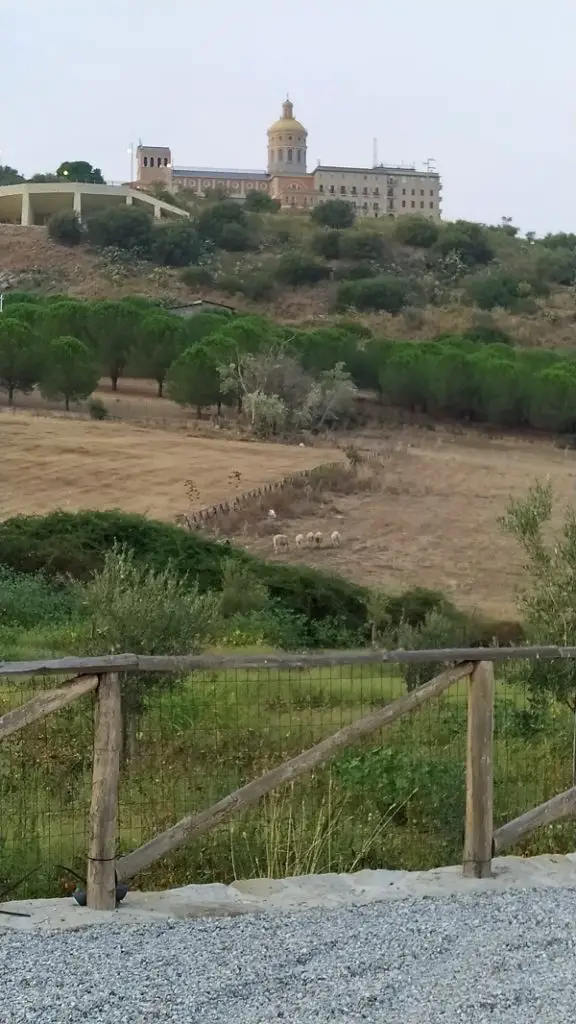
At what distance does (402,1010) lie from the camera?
10.6 ft

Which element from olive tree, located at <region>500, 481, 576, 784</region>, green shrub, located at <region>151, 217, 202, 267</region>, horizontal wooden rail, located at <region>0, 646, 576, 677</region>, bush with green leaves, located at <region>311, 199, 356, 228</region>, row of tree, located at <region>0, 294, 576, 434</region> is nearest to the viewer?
horizontal wooden rail, located at <region>0, 646, 576, 677</region>

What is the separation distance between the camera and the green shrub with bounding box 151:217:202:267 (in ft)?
240

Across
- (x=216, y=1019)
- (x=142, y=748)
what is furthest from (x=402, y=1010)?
(x=142, y=748)

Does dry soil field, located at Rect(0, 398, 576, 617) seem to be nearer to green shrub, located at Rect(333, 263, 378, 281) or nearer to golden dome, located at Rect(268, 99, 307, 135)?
green shrub, located at Rect(333, 263, 378, 281)

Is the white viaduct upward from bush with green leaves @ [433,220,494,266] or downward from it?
upward

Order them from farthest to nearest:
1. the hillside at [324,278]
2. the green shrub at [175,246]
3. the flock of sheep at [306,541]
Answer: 1. the green shrub at [175,246]
2. the hillside at [324,278]
3. the flock of sheep at [306,541]

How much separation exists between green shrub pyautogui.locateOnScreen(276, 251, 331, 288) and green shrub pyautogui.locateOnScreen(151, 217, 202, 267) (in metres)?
6.31

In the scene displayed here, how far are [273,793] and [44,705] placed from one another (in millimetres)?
1643

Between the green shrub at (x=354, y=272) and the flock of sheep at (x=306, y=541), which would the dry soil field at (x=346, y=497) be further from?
the green shrub at (x=354, y=272)

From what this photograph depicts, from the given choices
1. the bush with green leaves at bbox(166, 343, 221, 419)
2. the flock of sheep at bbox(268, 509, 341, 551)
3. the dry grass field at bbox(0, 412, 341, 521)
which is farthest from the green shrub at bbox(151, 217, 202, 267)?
the flock of sheep at bbox(268, 509, 341, 551)

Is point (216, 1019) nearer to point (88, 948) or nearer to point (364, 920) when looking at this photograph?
point (88, 948)

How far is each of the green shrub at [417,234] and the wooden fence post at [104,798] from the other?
83.4 m

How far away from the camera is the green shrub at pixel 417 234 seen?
276ft

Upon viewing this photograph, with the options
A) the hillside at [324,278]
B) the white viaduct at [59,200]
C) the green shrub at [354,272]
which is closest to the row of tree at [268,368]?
the hillside at [324,278]
